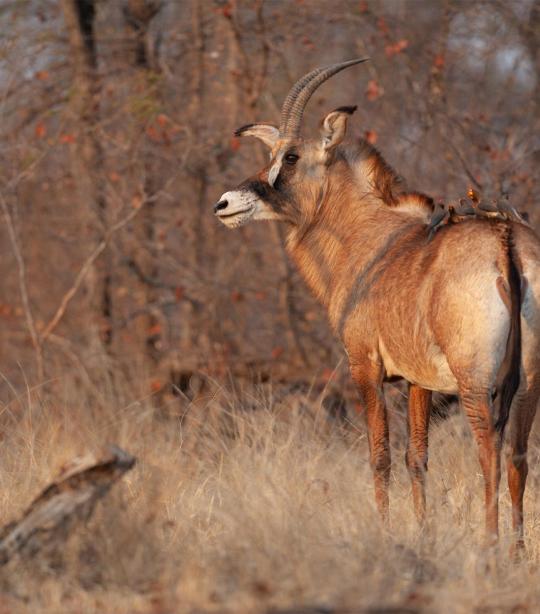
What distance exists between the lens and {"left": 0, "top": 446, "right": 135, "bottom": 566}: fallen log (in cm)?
432

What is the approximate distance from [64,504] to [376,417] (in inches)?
95.4

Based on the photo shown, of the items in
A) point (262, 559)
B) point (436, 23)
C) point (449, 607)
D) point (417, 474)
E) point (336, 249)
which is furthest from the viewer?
point (436, 23)

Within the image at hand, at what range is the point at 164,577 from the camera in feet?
13.3

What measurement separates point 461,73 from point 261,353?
396 centimetres

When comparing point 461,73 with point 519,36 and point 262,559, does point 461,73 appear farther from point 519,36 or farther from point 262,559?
point 262,559

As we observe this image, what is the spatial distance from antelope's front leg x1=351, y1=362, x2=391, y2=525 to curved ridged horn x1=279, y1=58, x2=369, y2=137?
5.86 feet

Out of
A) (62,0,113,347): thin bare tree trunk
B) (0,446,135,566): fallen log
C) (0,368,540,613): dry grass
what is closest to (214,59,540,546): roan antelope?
(0,368,540,613): dry grass

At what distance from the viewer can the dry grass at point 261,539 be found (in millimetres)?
3930

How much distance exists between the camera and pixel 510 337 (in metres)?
5.19

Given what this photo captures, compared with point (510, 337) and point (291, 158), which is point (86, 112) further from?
point (510, 337)

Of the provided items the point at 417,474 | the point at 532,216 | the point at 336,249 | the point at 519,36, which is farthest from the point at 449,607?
the point at 519,36

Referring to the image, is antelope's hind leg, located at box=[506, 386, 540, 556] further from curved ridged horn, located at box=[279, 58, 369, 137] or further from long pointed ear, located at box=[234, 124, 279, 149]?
long pointed ear, located at box=[234, 124, 279, 149]

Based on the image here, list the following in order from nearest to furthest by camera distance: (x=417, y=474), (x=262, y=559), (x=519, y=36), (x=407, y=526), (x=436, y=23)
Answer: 1. (x=262, y=559)
2. (x=407, y=526)
3. (x=417, y=474)
4. (x=519, y=36)
5. (x=436, y=23)

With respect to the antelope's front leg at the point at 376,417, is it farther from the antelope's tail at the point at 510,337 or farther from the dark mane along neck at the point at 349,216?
the antelope's tail at the point at 510,337
